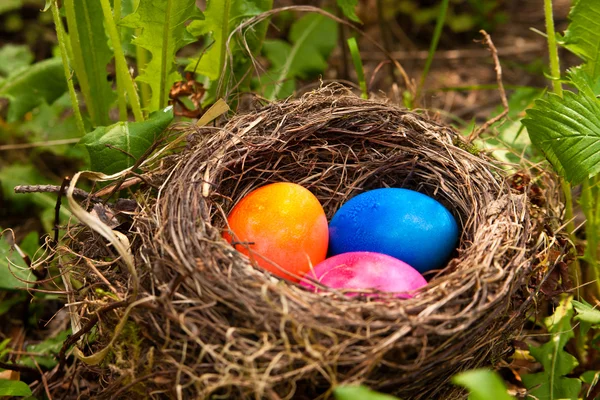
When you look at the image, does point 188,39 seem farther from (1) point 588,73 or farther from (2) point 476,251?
(1) point 588,73

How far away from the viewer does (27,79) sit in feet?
8.49

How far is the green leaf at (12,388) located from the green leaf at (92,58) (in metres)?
1.01

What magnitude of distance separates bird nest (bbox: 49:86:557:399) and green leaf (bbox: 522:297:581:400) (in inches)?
10.0

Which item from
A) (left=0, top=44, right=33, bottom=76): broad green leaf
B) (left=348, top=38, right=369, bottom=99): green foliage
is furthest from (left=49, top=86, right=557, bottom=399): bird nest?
(left=0, top=44, right=33, bottom=76): broad green leaf

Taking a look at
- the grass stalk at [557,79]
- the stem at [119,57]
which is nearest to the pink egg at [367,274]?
the grass stalk at [557,79]

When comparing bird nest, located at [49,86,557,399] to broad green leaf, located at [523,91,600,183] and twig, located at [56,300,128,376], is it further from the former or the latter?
broad green leaf, located at [523,91,600,183]

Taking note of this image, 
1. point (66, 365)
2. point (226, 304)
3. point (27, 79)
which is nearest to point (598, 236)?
point (226, 304)

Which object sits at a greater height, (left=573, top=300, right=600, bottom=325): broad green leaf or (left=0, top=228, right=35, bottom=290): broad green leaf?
(left=573, top=300, right=600, bottom=325): broad green leaf

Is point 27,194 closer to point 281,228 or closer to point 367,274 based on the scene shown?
point 281,228

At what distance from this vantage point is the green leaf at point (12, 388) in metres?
1.78

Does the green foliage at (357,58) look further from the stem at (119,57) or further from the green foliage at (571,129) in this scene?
the stem at (119,57)

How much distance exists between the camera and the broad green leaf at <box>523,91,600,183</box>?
191cm

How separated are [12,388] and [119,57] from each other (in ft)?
3.50

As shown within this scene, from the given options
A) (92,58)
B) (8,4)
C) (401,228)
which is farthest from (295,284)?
(8,4)
